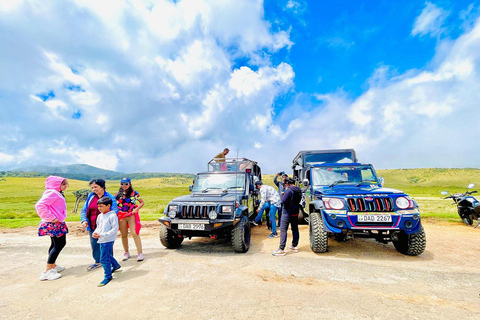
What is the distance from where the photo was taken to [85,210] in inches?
172

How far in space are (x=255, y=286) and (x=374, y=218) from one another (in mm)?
3035

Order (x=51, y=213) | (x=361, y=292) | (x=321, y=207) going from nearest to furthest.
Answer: (x=361, y=292) → (x=51, y=213) → (x=321, y=207)

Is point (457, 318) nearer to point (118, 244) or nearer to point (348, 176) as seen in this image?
point (348, 176)

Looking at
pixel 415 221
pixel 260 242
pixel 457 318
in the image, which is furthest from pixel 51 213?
pixel 415 221

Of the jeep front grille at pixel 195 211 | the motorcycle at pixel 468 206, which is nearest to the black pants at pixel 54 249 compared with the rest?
the jeep front grille at pixel 195 211

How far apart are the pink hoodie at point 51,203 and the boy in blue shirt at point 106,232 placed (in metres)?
0.79

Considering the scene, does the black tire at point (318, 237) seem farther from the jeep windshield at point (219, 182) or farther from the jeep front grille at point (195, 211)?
the jeep windshield at point (219, 182)

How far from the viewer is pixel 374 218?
489 cm

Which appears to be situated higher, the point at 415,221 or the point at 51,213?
the point at 415,221

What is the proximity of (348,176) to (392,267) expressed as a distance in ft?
9.76

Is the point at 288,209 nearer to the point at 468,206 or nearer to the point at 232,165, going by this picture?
the point at 232,165

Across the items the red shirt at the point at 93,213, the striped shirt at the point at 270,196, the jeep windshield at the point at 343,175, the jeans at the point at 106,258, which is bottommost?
the jeans at the point at 106,258

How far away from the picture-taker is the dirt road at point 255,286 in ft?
9.52

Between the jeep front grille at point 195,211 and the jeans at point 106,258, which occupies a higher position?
the jeep front grille at point 195,211
